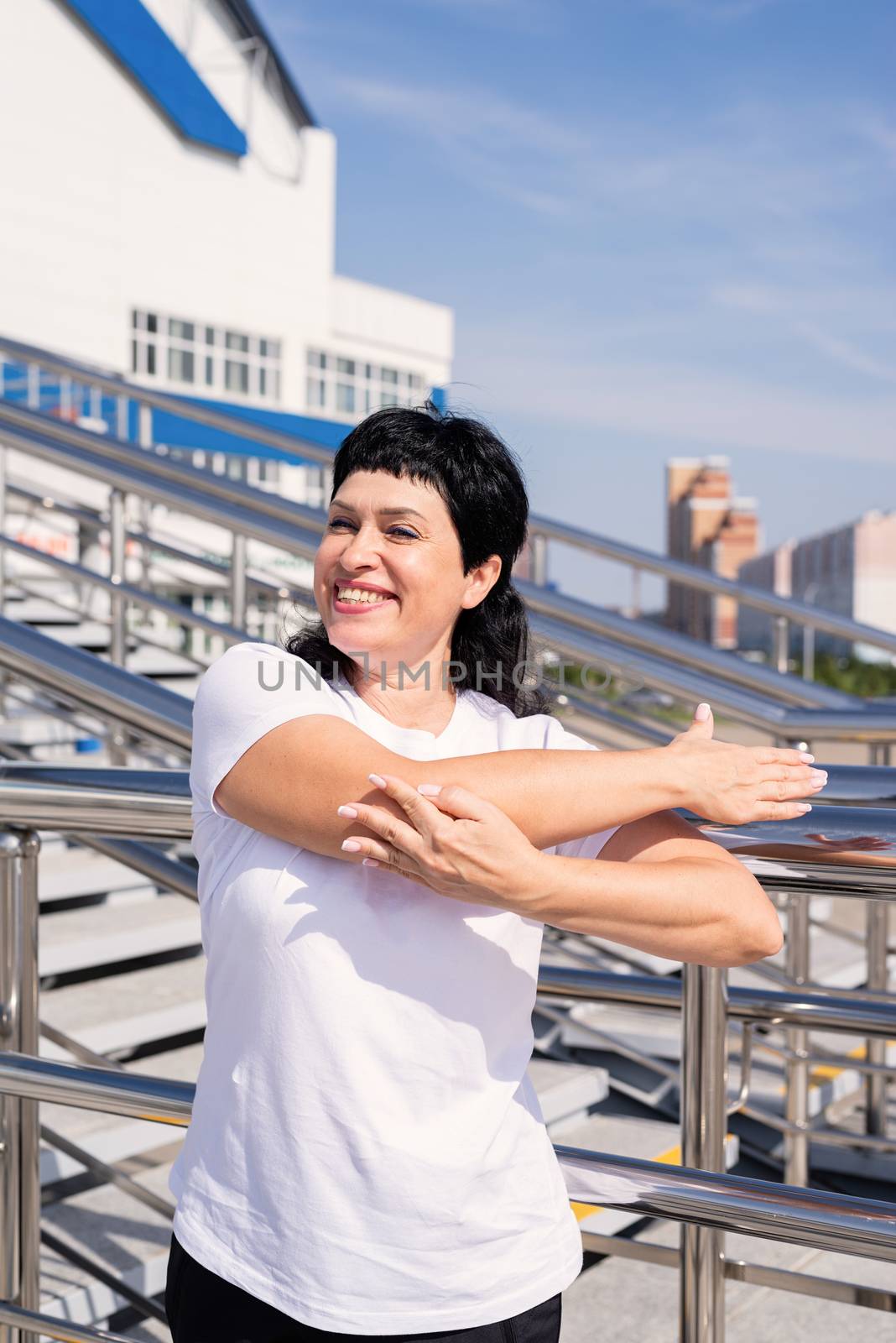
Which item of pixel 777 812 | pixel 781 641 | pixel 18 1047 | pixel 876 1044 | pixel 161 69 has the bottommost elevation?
pixel 876 1044

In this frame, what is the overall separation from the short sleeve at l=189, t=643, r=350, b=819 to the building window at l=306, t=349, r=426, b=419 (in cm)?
2889

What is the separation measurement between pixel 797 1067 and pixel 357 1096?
2.16 m

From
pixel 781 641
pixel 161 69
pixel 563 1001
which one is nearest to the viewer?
pixel 563 1001

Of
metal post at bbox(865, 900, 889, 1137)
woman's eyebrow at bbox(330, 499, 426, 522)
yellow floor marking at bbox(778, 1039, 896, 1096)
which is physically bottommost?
yellow floor marking at bbox(778, 1039, 896, 1096)

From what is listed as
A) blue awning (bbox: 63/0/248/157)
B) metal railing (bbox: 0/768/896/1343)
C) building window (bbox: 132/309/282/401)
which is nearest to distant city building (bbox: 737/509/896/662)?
building window (bbox: 132/309/282/401)

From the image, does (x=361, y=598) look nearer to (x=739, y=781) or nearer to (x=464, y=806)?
(x=464, y=806)

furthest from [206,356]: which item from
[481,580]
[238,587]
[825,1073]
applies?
[481,580]

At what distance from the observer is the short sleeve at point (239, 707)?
1161 mm

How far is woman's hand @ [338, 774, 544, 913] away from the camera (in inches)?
41.9

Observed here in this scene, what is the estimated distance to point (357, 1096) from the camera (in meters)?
1.09

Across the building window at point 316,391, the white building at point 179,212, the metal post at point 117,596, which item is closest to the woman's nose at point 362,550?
the metal post at point 117,596

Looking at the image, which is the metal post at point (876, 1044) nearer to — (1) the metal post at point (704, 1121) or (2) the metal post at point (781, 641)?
(2) the metal post at point (781, 641)

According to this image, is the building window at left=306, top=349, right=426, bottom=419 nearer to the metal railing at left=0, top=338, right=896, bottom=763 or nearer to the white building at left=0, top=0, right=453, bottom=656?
the white building at left=0, top=0, right=453, bottom=656

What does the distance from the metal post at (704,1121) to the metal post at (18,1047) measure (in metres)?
0.82
